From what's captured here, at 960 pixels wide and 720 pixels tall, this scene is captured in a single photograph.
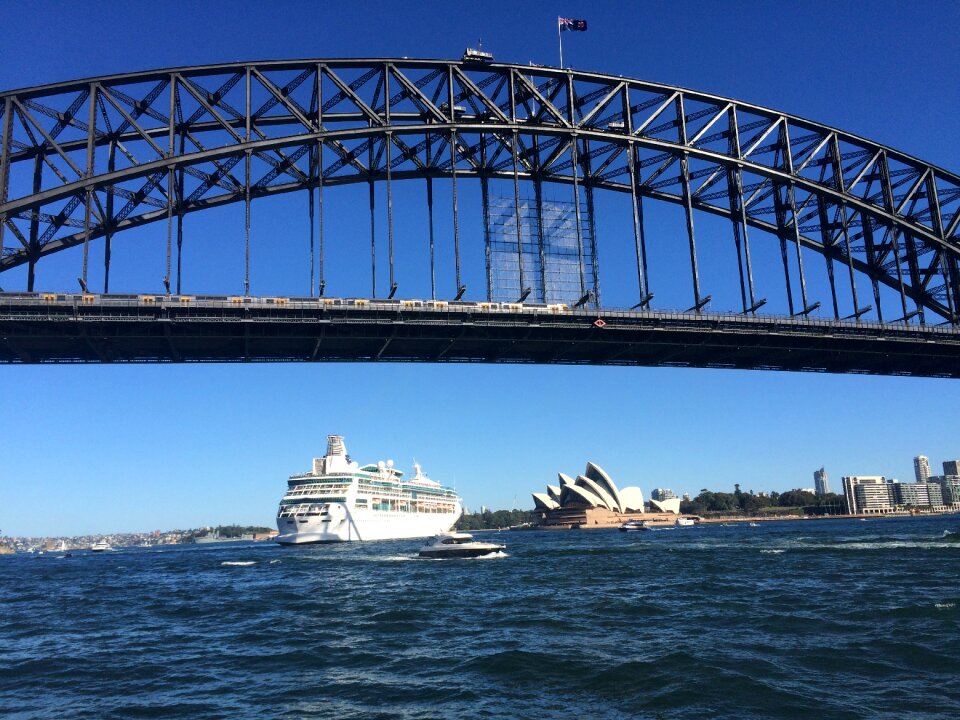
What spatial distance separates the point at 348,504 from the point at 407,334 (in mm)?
53528

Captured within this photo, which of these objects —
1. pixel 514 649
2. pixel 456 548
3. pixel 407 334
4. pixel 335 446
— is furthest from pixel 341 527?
pixel 514 649

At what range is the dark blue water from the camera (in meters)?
15.4

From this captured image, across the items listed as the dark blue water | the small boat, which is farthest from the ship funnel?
the dark blue water

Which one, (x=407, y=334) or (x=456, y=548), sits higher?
(x=407, y=334)

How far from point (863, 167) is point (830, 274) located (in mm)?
9866

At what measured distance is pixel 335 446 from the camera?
116 m

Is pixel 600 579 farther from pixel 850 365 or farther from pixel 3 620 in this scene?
pixel 850 365

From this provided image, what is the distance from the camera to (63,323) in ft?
147

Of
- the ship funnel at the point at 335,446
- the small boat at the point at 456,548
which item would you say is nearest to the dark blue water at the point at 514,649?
the small boat at the point at 456,548

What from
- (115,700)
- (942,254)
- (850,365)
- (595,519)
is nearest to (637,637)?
(115,700)

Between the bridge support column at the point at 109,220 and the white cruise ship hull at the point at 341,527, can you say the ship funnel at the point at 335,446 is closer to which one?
the white cruise ship hull at the point at 341,527

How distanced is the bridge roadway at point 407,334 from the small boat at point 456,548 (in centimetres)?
1611

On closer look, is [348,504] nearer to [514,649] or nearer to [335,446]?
[335,446]

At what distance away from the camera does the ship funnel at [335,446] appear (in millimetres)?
113625
